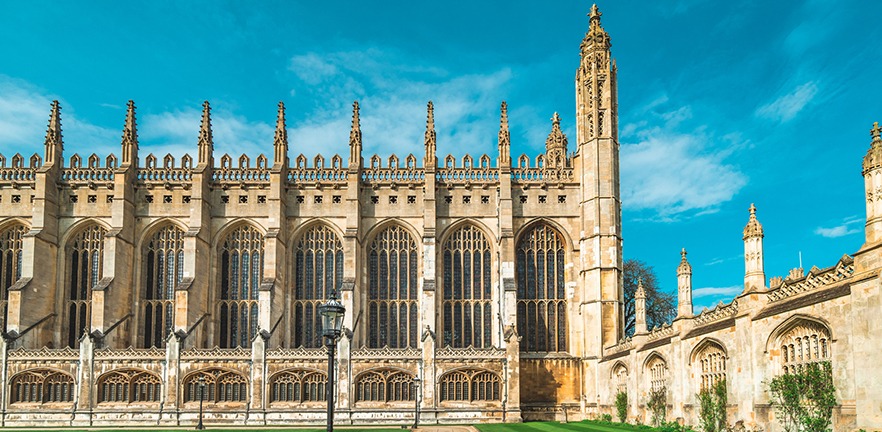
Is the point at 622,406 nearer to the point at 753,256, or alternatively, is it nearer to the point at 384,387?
the point at 384,387

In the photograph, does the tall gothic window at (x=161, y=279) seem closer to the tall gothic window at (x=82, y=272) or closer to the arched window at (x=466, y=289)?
the tall gothic window at (x=82, y=272)

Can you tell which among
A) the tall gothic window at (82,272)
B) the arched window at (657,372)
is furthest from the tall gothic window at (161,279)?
the arched window at (657,372)

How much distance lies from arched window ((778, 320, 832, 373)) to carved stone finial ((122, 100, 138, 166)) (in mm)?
33859

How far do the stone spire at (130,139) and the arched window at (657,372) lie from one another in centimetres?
2810

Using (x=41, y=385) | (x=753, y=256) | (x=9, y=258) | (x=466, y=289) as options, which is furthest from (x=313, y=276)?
(x=753, y=256)

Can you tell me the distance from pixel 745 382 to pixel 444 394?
695 inches

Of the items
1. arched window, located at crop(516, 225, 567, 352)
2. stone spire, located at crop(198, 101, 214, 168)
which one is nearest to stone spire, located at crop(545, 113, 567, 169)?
arched window, located at crop(516, 225, 567, 352)

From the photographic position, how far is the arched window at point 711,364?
76.7ft

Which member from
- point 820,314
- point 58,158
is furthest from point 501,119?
point 820,314

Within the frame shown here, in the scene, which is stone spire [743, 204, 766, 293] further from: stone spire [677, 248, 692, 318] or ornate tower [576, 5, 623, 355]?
ornate tower [576, 5, 623, 355]

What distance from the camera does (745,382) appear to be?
21.1 meters

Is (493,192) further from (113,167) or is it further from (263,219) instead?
(113,167)

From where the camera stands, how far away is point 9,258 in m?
41.9

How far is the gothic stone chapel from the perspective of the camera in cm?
3634
